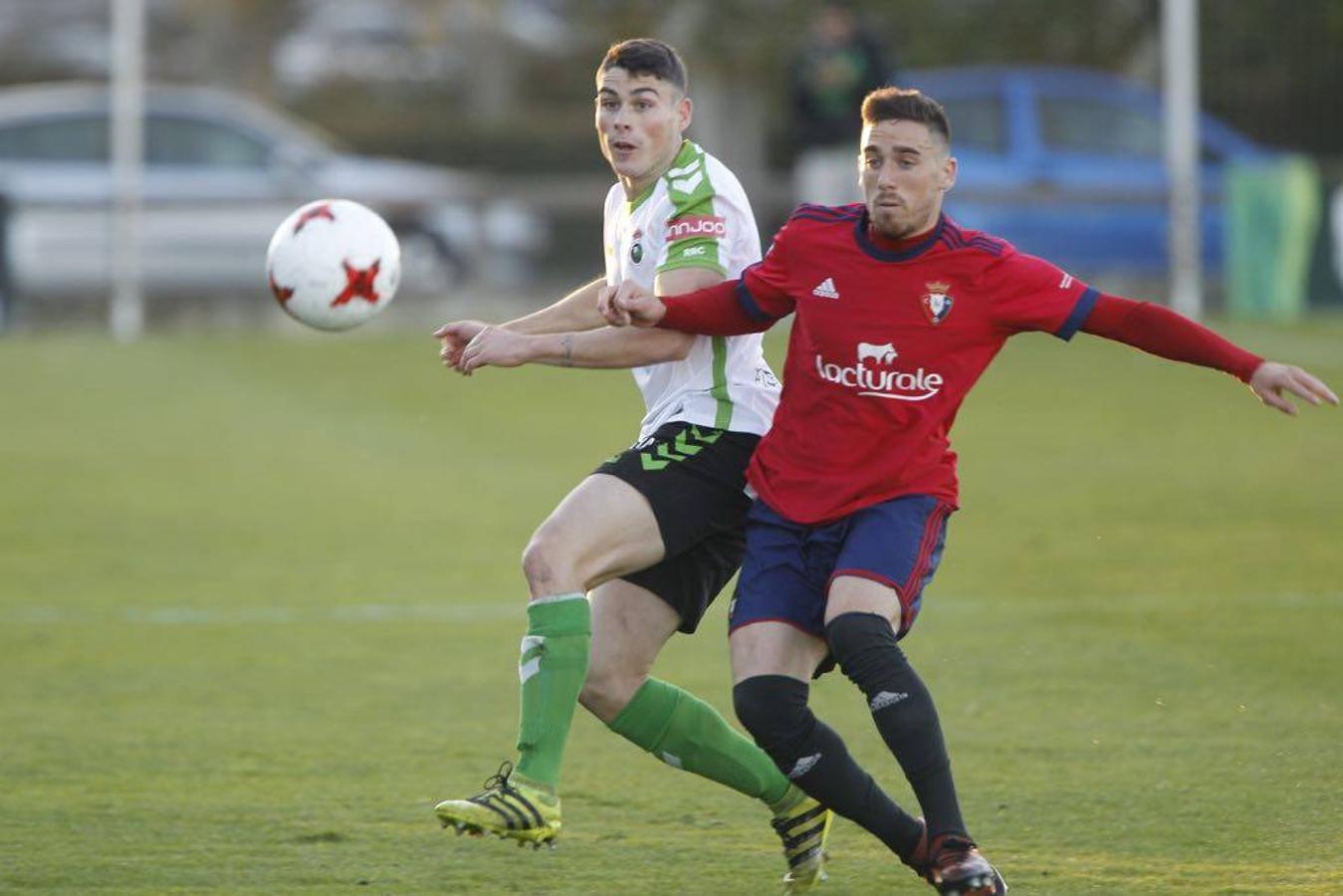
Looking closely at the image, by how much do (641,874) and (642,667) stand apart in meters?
0.51

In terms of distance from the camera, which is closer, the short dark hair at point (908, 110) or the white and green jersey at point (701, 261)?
the short dark hair at point (908, 110)

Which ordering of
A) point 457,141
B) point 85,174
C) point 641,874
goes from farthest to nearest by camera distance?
point 457,141 < point 85,174 < point 641,874

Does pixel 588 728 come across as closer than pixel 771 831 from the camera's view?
No

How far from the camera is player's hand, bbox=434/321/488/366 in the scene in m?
5.62

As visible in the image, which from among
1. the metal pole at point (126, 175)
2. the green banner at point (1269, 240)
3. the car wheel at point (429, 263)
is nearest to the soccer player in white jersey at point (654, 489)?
the green banner at point (1269, 240)

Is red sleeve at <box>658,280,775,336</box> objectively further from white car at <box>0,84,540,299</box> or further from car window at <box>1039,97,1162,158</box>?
white car at <box>0,84,540,299</box>

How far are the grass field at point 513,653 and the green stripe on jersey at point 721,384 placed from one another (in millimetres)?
1074

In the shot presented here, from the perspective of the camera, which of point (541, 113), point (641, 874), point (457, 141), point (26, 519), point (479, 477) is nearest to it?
point (641, 874)

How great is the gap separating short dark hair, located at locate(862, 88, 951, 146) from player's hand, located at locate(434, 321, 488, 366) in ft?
3.54

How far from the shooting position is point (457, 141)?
1296 inches

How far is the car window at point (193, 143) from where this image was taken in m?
23.6

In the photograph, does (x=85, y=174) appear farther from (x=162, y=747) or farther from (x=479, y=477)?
(x=162, y=747)

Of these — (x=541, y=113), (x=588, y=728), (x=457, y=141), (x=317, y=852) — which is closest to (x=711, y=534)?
(x=317, y=852)

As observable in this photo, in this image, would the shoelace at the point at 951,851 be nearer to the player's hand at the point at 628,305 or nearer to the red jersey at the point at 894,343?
the red jersey at the point at 894,343
